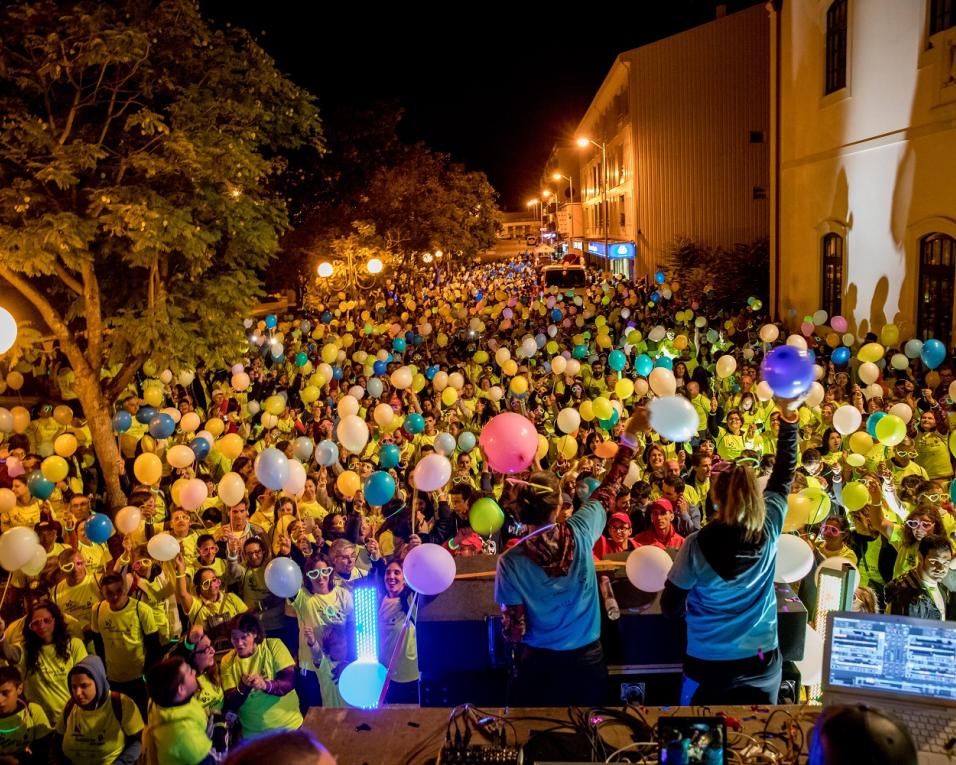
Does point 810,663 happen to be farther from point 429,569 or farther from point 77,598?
point 77,598

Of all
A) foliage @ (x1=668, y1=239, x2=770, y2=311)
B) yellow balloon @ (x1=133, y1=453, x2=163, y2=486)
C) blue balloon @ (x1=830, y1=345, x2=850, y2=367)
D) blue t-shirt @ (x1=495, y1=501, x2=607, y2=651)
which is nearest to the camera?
blue t-shirt @ (x1=495, y1=501, x2=607, y2=651)

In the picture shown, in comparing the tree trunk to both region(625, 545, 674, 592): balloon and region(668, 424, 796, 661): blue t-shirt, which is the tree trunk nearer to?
region(625, 545, 674, 592): balloon

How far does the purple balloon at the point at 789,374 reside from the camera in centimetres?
385

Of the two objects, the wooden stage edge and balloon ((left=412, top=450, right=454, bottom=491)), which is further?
balloon ((left=412, top=450, right=454, bottom=491))

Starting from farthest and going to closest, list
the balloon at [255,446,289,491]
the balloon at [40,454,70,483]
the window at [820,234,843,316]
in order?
the window at [820,234,843,316]
the balloon at [40,454,70,483]
the balloon at [255,446,289,491]

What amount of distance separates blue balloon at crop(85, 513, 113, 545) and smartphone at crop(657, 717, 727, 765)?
5.29m

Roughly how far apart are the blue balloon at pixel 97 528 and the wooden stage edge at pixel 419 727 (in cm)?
408

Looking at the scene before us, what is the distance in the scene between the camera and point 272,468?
684 cm

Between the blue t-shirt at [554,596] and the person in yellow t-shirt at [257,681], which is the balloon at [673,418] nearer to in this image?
the blue t-shirt at [554,596]

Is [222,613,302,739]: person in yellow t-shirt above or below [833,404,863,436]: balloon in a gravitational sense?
below

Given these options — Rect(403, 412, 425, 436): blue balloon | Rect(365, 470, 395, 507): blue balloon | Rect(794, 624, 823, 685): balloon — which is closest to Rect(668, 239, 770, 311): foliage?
Rect(403, 412, 425, 436): blue balloon

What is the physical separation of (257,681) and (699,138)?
28.1 metres

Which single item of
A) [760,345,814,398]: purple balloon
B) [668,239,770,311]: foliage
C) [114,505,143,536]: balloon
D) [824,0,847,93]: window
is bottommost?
[114,505,143,536]: balloon

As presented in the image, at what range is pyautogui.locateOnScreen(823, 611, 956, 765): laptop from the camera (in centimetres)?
287
